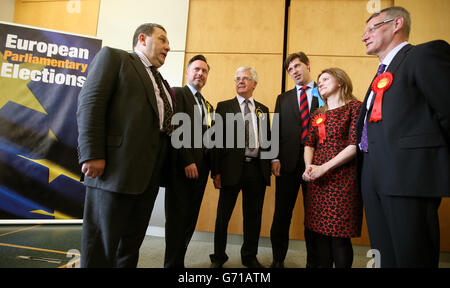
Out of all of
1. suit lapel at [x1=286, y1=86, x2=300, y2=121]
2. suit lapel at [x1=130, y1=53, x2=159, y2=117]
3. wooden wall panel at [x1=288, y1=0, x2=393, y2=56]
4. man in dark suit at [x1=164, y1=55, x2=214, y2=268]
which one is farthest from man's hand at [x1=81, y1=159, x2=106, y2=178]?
wooden wall panel at [x1=288, y1=0, x2=393, y2=56]

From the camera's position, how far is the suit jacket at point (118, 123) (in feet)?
3.75

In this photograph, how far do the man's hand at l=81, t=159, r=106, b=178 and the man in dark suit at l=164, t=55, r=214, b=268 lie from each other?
0.55m

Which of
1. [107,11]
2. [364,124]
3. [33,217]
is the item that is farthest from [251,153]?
[107,11]

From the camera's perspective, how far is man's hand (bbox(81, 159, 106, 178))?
112 centimetres

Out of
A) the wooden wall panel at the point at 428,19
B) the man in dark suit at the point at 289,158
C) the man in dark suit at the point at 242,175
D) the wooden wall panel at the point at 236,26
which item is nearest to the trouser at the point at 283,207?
the man in dark suit at the point at 289,158

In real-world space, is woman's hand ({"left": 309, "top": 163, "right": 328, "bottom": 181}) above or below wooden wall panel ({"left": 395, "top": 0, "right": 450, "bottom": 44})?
below

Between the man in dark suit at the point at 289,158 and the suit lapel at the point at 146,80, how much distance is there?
3.88 ft

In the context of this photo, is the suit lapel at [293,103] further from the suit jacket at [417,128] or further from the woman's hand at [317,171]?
the suit jacket at [417,128]

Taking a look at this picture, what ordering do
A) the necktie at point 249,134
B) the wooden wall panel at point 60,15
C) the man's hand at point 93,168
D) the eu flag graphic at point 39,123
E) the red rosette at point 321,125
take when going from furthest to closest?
1. the wooden wall panel at point 60,15
2. the eu flag graphic at point 39,123
3. the necktie at point 249,134
4. the red rosette at point 321,125
5. the man's hand at point 93,168

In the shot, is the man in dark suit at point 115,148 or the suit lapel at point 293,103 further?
the suit lapel at point 293,103

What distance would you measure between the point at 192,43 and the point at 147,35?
1.84 m

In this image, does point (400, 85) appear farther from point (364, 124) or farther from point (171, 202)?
point (171, 202)

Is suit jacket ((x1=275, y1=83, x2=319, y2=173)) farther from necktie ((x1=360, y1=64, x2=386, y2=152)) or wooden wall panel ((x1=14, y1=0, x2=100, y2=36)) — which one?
wooden wall panel ((x1=14, y1=0, x2=100, y2=36))

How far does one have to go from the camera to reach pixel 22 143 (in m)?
2.71
